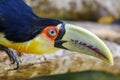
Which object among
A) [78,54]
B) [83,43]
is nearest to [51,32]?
[83,43]

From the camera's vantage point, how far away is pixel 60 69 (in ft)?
6.03

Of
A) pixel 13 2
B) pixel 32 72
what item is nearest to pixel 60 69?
pixel 32 72

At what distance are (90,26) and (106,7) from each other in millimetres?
316

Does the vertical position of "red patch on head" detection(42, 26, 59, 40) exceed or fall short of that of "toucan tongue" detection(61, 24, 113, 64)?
it exceeds it

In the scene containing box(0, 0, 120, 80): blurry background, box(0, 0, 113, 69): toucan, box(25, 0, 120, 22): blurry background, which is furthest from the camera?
box(25, 0, 120, 22): blurry background

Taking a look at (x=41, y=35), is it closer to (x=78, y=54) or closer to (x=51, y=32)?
(x=51, y=32)

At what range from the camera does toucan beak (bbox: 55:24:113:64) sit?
1404 mm

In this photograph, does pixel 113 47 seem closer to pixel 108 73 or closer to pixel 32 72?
pixel 108 73

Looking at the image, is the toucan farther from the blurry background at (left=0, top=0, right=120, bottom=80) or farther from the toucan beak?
the blurry background at (left=0, top=0, right=120, bottom=80)

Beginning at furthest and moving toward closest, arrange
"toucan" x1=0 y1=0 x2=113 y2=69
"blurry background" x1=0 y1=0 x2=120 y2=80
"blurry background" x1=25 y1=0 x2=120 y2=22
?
"blurry background" x1=25 y1=0 x2=120 y2=22, "blurry background" x1=0 y1=0 x2=120 y2=80, "toucan" x1=0 y1=0 x2=113 y2=69

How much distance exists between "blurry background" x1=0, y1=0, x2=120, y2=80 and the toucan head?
0.95 ft

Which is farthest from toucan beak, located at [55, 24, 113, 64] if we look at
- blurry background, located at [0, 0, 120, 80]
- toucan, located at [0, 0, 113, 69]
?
blurry background, located at [0, 0, 120, 80]

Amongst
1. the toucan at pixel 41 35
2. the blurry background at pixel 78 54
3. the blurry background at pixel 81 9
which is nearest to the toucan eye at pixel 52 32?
the toucan at pixel 41 35

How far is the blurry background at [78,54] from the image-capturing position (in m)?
1.67
